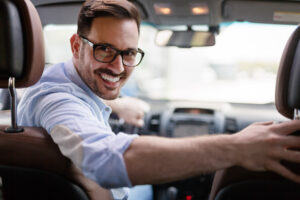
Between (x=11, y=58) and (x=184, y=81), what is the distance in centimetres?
597

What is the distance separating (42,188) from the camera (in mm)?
1529

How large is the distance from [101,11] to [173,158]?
39.0 inches

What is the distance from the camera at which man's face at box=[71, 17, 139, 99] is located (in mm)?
1893

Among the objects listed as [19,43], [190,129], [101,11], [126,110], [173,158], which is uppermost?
[101,11]

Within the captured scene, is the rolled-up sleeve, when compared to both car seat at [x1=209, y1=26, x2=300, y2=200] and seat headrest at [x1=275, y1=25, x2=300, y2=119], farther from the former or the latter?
seat headrest at [x1=275, y1=25, x2=300, y2=119]

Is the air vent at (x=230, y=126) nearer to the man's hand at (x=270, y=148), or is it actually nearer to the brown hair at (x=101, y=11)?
the brown hair at (x=101, y=11)

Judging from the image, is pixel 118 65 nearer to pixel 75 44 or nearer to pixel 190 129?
pixel 75 44

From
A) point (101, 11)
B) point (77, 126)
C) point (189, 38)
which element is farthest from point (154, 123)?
point (77, 126)

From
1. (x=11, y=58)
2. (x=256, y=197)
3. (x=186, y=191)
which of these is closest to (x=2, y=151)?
(x=11, y=58)

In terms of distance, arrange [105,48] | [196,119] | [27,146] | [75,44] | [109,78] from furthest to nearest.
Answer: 1. [196,119]
2. [75,44]
3. [109,78]
4. [105,48]
5. [27,146]

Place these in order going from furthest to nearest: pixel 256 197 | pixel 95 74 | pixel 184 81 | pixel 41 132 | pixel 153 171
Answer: pixel 184 81 → pixel 95 74 → pixel 41 132 → pixel 256 197 → pixel 153 171

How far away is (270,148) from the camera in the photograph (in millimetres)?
1271

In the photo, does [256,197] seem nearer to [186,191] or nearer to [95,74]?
[95,74]

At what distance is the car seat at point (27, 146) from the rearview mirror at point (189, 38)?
6.66 ft
